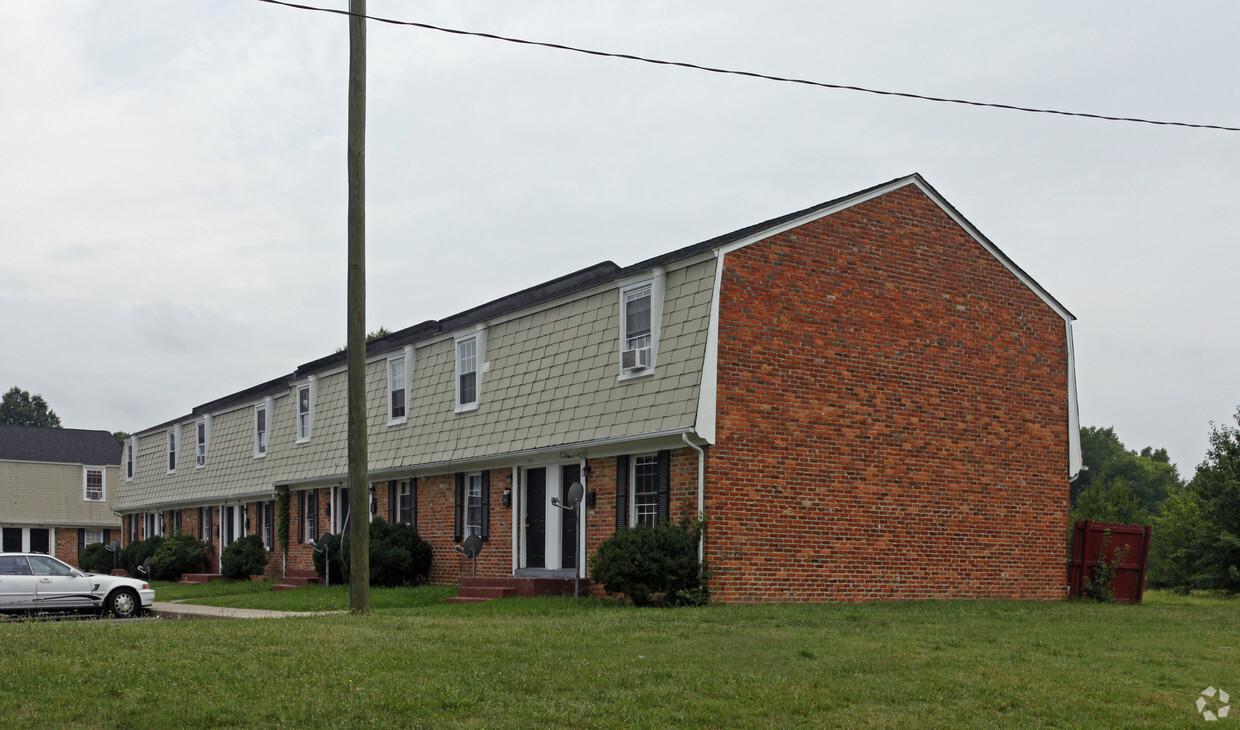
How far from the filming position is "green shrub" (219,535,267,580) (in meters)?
34.2

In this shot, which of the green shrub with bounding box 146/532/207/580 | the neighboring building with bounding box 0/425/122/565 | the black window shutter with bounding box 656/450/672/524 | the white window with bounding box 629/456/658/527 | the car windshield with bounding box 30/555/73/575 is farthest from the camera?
the neighboring building with bounding box 0/425/122/565

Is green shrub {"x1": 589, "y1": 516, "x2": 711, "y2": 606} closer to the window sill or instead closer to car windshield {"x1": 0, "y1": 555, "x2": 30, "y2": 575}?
the window sill

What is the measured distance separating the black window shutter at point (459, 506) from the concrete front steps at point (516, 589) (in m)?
3.72

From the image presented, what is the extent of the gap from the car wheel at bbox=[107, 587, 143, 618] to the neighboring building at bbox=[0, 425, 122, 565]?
37.8 meters

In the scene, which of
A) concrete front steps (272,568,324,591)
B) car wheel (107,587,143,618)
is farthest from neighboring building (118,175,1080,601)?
car wheel (107,587,143,618)

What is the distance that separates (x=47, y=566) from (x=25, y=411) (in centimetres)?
8127

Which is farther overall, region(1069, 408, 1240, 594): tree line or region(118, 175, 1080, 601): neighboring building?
region(1069, 408, 1240, 594): tree line

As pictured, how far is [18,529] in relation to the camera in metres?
55.2

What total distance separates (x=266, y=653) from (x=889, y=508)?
38.2 ft

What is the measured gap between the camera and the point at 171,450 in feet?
145

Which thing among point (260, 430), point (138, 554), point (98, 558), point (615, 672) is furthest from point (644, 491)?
point (98, 558)

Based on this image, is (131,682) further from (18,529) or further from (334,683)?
(18,529)

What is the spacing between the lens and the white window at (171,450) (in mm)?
43906

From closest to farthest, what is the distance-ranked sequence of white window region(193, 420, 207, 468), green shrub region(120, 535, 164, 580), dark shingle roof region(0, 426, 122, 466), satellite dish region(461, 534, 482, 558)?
satellite dish region(461, 534, 482, 558) < green shrub region(120, 535, 164, 580) < white window region(193, 420, 207, 468) < dark shingle roof region(0, 426, 122, 466)
